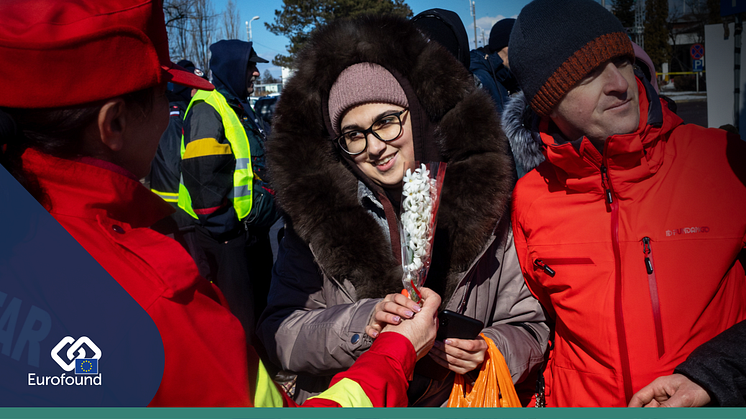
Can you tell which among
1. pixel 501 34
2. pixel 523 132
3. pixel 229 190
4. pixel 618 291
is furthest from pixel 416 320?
pixel 501 34

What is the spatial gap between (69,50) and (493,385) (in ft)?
5.25

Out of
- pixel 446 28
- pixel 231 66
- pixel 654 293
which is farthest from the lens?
pixel 231 66

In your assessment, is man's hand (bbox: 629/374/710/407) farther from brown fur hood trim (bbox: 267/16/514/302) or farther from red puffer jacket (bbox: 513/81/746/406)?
brown fur hood trim (bbox: 267/16/514/302)

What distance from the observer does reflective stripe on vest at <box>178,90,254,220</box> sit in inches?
144

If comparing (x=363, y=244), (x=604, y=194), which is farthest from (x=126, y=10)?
(x=604, y=194)

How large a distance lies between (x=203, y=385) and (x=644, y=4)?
125 inches

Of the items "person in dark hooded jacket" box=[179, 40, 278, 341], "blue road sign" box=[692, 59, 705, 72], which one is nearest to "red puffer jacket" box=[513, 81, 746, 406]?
"person in dark hooded jacket" box=[179, 40, 278, 341]

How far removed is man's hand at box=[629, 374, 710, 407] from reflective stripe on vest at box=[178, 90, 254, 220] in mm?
2970

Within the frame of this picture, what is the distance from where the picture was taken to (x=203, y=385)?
892 millimetres

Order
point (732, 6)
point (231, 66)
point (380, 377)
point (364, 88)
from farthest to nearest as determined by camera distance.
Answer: point (231, 66) < point (732, 6) < point (364, 88) < point (380, 377)

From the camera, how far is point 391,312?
154cm

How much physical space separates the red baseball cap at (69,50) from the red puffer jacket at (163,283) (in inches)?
4.8

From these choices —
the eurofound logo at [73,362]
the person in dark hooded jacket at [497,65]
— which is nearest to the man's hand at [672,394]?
the eurofound logo at [73,362]

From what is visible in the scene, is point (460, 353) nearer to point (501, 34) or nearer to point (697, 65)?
point (501, 34)
